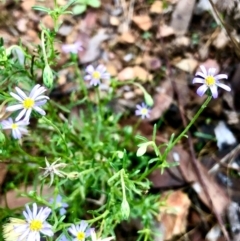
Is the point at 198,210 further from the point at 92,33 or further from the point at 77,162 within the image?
the point at 92,33

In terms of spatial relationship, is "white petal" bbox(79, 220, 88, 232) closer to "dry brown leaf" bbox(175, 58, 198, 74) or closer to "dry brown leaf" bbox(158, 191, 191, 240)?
"dry brown leaf" bbox(158, 191, 191, 240)

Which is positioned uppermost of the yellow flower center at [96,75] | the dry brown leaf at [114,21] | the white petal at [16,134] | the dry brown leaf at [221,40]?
the yellow flower center at [96,75]

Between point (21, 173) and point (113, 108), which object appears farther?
point (113, 108)

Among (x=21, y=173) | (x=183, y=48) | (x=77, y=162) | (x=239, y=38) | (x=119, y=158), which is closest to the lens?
(x=119, y=158)

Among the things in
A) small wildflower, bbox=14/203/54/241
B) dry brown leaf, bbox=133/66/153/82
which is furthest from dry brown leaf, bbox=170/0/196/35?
small wildflower, bbox=14/203/54/241

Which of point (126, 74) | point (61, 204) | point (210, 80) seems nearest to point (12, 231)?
point (61, 204)

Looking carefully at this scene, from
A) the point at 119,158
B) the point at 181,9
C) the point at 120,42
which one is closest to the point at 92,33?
the point at 120,42

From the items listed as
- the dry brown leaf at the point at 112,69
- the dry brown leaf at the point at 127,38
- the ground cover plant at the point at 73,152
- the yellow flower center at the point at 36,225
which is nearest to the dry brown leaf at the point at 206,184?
the ground cover plant at the point at 73,152

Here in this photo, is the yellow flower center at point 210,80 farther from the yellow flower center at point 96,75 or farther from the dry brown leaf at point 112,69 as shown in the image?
the dry brown leaf at point 112,69
